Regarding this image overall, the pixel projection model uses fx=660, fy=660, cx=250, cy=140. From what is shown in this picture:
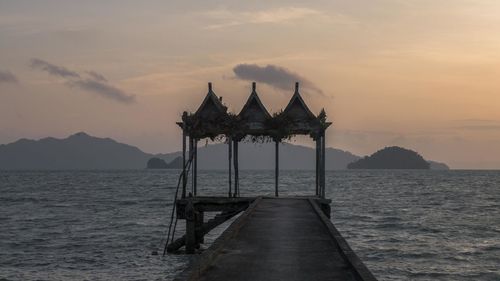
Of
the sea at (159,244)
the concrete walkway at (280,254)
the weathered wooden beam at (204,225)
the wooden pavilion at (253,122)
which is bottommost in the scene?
the sea at (159,244)

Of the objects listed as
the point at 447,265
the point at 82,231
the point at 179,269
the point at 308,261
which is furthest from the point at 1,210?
the point at 308,261

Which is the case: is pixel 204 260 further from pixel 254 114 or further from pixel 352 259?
pixel 254 114

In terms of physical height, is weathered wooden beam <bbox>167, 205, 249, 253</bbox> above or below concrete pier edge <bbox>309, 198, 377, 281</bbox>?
below

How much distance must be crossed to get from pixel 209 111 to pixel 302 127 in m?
4.50

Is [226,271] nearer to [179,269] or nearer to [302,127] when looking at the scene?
[179,269]

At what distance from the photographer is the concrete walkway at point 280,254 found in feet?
40.2

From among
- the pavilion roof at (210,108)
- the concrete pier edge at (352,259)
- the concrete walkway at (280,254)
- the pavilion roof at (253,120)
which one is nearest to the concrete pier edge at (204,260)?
the concrete walkway at (280,254)

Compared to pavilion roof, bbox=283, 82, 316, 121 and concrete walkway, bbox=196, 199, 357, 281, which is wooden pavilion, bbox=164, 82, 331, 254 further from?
concrete walkway, bbox=196, 199, 357, 281

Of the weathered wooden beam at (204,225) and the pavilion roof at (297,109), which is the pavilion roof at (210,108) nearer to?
the pavilion roof at (297,109)

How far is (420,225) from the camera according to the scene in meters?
49.6

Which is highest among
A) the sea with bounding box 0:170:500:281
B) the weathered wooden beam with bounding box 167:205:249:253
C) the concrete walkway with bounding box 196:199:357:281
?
the concrete walkway with bounding box 196:199:357:281

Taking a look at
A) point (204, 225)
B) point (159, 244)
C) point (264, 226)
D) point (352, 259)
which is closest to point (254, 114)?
point (204, 225)

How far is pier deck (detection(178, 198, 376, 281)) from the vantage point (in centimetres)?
1218

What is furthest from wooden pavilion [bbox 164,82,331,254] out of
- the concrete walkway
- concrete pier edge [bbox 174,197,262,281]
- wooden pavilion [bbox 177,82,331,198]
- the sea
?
concrete pier edge [bbox 174,197,262,281]
